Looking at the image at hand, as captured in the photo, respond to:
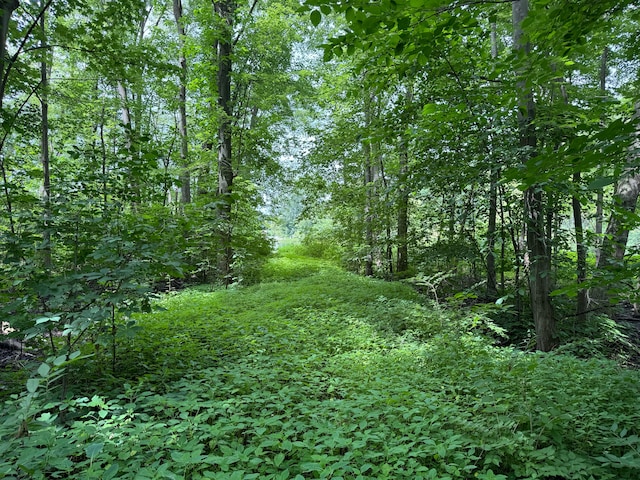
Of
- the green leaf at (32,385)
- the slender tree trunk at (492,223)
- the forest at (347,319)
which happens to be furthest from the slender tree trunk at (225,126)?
the green leaf at (32,385)

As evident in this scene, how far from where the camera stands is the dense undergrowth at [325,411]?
5.56 feet

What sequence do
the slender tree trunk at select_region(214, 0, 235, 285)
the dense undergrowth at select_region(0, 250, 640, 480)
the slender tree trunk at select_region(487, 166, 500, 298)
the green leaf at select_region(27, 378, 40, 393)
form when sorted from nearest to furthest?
1. the green leaf at select_region(27, 378, 40, 393)
2. the dense undergrowth at select_region(0, 250, 640, 480)
3. the slender tree trunk at select_region(487, 166, 500, 298)
4. the slender tree trunk at select_region(214, 0, 235, 285)

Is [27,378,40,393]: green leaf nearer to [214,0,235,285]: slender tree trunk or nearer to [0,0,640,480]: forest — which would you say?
[0,0,640,480]: forest

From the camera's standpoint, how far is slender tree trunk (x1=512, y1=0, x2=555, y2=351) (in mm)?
3931

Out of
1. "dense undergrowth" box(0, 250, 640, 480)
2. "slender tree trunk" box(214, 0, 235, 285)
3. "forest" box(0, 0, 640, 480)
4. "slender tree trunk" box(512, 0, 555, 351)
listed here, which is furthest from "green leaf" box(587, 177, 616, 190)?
"slender tree trunk" box(214, 0, 235, 285)

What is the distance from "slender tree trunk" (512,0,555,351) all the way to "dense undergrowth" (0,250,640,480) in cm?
89

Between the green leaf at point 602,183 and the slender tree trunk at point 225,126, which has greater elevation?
the slender tree trunk at point 225,126

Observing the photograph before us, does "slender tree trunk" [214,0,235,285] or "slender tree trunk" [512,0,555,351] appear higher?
"slender tree trunk" [214,0,235,285]

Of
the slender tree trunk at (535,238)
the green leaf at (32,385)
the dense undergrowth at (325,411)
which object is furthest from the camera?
the slender tree trunk at (535,238)

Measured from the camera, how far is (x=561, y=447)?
197 cm

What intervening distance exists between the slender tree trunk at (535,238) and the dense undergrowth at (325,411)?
2.91 ft

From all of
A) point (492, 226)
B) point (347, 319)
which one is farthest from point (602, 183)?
point (492, 226)

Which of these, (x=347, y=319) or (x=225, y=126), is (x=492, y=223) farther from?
(x=225, y=126)

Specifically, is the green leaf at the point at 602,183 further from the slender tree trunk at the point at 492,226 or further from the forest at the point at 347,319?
the slender tree trunk at the point at 492,226
